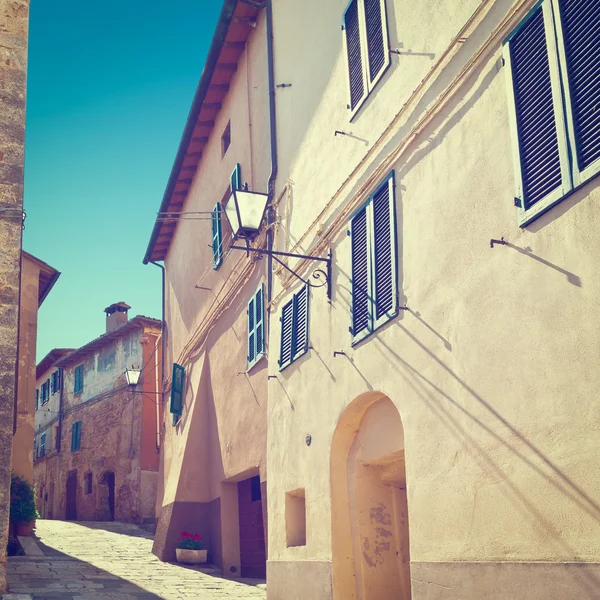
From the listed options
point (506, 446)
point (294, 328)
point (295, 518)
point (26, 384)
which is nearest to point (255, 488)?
point (295, 518)

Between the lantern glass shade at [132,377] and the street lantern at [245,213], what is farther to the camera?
the lantern glass shade at [132,377]

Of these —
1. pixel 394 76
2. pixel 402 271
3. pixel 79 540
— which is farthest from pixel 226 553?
pixel 394 76

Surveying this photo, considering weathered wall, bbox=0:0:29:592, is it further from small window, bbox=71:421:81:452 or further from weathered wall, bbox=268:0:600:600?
small window, bbox=71:421:81:452

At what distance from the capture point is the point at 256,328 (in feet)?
40.0

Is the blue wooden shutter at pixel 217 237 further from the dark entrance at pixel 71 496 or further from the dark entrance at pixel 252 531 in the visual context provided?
the dark entrance at pixel 71 496

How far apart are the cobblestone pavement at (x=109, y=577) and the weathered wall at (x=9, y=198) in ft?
6.64

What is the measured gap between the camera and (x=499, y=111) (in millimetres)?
5926

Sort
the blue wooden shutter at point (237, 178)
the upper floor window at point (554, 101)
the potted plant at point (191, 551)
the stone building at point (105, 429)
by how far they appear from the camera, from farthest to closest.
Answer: the stone building at point (105, 429), the potted plant at point (191, 551), the blue wooden shutter at point (237, 178), the upper floor window at point (554, 101)

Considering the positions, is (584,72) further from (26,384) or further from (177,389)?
(26,384)

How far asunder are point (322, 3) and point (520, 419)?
6595mm

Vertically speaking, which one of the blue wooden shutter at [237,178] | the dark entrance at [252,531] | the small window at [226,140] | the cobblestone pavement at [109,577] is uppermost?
the small window at [226,140]

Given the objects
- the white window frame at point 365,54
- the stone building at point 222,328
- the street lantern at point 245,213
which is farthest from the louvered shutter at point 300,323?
the white window frame at point 365,54

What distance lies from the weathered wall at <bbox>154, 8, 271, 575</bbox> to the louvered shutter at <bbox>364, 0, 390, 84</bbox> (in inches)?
158

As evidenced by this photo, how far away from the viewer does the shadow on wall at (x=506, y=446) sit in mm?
4691
